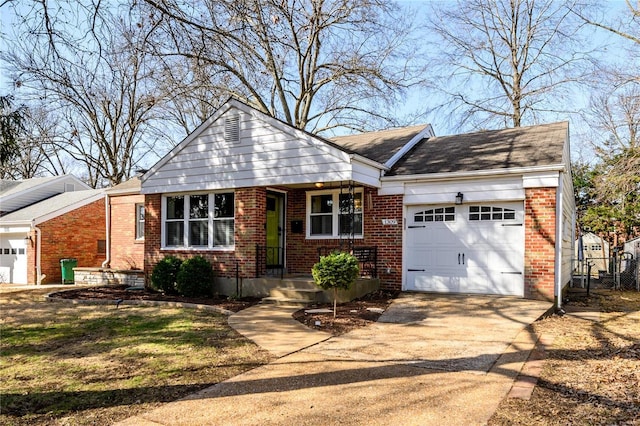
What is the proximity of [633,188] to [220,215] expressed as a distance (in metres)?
11.9

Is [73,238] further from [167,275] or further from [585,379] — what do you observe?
[585,379]

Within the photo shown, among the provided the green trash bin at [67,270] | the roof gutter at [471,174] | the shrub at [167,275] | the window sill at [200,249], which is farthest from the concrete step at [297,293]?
the green trash bin at [67,270]

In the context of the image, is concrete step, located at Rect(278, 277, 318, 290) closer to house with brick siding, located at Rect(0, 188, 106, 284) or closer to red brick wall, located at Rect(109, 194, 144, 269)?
red brick wall, located at Rect(109, 194, 144, 269)

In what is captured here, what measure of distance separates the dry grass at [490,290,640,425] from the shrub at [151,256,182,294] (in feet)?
28.7

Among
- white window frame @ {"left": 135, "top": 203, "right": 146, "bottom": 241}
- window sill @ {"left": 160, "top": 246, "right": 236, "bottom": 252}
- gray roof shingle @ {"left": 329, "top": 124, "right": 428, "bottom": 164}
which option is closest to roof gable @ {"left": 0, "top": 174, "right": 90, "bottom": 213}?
white window frame @ {"left": 135, "top": 203, "right": 146, "bottom": 241}

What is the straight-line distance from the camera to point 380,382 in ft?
16.8

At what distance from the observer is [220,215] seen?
1257 cm

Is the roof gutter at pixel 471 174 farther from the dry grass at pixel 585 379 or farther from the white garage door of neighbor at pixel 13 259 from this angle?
the white garage door of neighbor at pixel 13 259

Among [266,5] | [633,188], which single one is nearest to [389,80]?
[633,188]

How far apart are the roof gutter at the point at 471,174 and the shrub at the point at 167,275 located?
232 inches

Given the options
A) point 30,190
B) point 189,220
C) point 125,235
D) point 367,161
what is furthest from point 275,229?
point 30,190

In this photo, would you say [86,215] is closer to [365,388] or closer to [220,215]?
[220,215]

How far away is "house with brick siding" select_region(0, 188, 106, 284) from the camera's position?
738 inches

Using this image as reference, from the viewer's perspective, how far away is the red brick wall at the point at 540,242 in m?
9.80
